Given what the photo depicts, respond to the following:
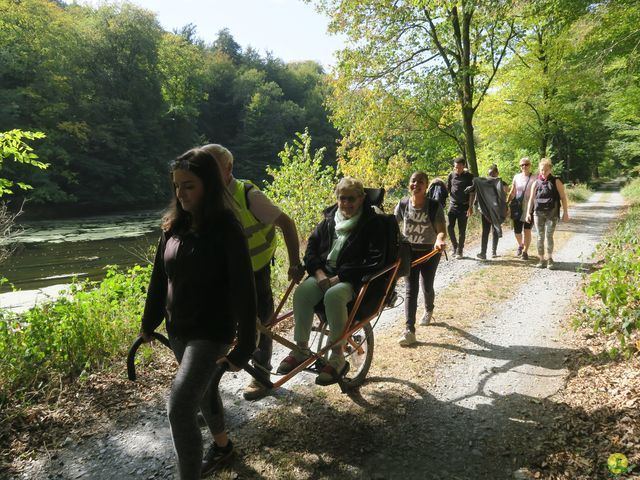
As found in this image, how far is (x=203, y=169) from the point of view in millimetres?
2232

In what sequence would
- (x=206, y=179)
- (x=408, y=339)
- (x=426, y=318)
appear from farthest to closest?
(x=426, y=318), (x=408, y=339), (x=206, y=179)

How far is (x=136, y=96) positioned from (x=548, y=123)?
111ft

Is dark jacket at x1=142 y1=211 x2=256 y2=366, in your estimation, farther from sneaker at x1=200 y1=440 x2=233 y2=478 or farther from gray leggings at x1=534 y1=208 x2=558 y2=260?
gray leggings at x1=534 y1=208 x2=558 y2=260

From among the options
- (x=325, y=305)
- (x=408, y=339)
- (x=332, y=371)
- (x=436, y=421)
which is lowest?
(x=436, y=421)

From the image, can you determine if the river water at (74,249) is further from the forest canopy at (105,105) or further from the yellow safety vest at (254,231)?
the yellow safety vest at (254,231)

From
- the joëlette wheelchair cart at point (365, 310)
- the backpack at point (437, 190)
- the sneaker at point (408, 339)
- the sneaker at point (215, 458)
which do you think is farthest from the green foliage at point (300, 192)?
the sneaker at point (215, 458)

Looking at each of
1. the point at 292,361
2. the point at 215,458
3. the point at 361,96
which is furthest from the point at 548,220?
the point at 361,96

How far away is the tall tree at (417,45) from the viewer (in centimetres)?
1461

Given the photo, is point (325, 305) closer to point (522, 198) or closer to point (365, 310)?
point (365, 310)

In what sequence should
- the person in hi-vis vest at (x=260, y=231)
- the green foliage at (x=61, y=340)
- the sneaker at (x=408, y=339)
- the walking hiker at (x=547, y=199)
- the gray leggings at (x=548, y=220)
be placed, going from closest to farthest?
the person in hi-vis vest at (x=260, y=231) → the green foliage at (x=61, y=340) → the sneaker at (x=408, y=339) → the walking hiker at (x=547, y=199) → the gray leggings at (x=548, y=220)

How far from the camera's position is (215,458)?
2.82 metres

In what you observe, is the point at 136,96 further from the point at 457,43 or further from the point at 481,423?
the point at 481,423

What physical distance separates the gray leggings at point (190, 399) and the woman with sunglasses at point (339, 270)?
1194 mm

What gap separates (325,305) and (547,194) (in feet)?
20.3
